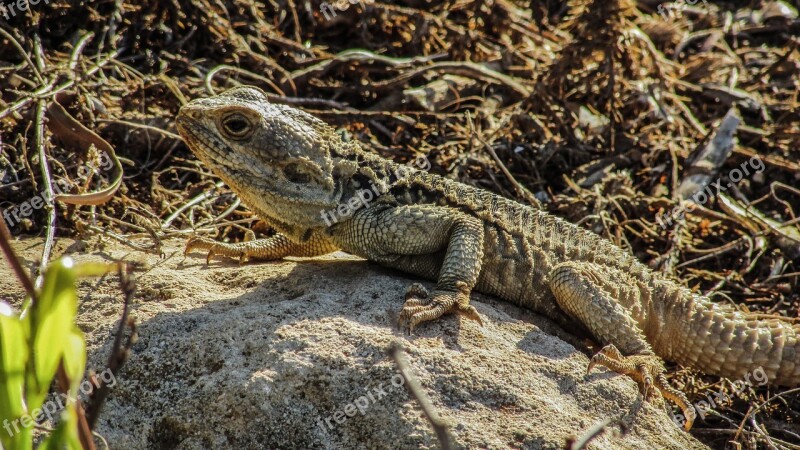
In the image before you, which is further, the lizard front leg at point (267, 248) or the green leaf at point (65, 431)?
the lizard front leg at point (267, 248)

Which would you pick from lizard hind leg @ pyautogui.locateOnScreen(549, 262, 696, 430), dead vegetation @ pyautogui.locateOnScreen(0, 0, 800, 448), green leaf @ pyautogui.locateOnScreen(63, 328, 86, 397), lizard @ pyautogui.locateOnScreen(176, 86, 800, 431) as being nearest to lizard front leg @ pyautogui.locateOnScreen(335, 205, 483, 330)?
lizard @ pyautogui.locateOnScreen(176, 86, 800, 431)

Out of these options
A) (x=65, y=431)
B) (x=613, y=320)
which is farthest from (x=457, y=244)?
(x=65, y=431)

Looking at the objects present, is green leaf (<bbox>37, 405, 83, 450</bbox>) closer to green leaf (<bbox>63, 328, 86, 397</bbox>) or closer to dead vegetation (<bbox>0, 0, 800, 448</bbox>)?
green leaf (<bbox>63, 328, 86, 397</bbox>)

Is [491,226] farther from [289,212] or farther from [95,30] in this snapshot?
[95,30]

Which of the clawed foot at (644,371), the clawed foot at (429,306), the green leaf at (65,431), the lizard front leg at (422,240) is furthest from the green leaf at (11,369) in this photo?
the clawed foot at (644,371)

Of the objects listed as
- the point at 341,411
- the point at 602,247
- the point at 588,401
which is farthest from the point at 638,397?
the point at 341,411

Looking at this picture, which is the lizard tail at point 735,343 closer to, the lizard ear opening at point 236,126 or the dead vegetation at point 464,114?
the dead vegetation at point 464,114
